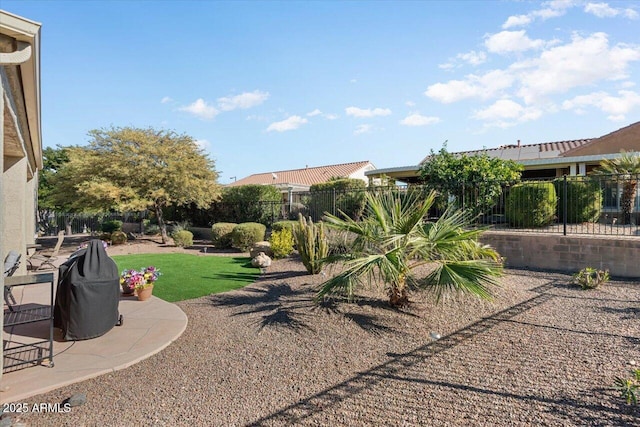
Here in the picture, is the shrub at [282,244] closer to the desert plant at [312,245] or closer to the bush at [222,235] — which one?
the desert plant at [312,245]

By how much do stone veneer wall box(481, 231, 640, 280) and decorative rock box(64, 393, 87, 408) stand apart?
9.76 m

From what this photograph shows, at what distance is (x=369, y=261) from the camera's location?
15.1 ft

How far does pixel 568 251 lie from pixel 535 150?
14.7 metres

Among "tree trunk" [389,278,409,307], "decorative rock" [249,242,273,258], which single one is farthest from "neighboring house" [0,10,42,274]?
"decorative rock" [249,242,273,258]

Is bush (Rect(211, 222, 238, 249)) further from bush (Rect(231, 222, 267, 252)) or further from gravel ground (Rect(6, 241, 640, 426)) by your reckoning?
gravel ground (Rect(6, 241, 640, 426))

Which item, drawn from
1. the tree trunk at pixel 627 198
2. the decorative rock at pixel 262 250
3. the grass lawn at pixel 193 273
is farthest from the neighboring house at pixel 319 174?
the tree trunk at pixel 627 198

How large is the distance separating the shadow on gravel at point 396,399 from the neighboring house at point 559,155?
494 inches

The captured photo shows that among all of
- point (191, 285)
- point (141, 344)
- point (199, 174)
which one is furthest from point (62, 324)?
point (199, 174)

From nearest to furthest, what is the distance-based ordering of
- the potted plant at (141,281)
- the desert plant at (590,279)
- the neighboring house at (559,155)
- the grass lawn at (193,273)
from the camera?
the potted plant at (141,281) < the desert plant at (590,279) < the grass lawn at (193,273) < the neighboring house at (559,155)

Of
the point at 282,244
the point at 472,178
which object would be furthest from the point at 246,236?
the point at 472,178

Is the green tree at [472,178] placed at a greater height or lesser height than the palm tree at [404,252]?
greater

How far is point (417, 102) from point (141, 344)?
901 centimetres

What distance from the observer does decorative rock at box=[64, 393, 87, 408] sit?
118 inches

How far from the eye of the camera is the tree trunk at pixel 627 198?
1138 centimetres
